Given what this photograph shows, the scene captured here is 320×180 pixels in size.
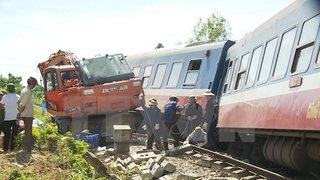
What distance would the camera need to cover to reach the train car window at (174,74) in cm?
1617

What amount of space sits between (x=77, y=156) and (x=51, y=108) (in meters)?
6.80

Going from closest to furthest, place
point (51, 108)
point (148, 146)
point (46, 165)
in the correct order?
1. point (46, 165)
2. point (148, 146)
3. point (51, 108)

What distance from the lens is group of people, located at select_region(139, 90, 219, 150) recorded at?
1234 centimetres

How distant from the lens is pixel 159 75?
58.4 ft

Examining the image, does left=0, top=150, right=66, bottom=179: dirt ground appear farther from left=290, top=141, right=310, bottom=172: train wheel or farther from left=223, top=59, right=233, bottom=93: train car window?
left=223, top=59, right=233, bottom=93: train car window

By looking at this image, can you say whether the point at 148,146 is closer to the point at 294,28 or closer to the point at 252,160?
the point at 252,160

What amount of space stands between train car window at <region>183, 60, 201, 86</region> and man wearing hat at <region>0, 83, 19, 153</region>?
6064 mm

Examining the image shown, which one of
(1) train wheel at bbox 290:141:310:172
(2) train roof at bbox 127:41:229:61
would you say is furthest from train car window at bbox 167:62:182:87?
(1) train wheel at bbox 290:141:310:172

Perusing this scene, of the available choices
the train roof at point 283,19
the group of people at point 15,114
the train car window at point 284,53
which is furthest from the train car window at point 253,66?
the group of people at point 15,114

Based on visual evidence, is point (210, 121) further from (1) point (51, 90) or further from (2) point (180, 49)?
(1) point (51, 90)

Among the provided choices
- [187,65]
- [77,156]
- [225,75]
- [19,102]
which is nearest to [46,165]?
[77,156]

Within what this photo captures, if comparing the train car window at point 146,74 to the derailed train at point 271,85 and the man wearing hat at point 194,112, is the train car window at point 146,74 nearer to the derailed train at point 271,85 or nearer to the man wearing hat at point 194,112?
the derailed train at point 271,85

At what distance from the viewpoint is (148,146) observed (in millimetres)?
13148

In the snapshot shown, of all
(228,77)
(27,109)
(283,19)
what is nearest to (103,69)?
(228,77)
